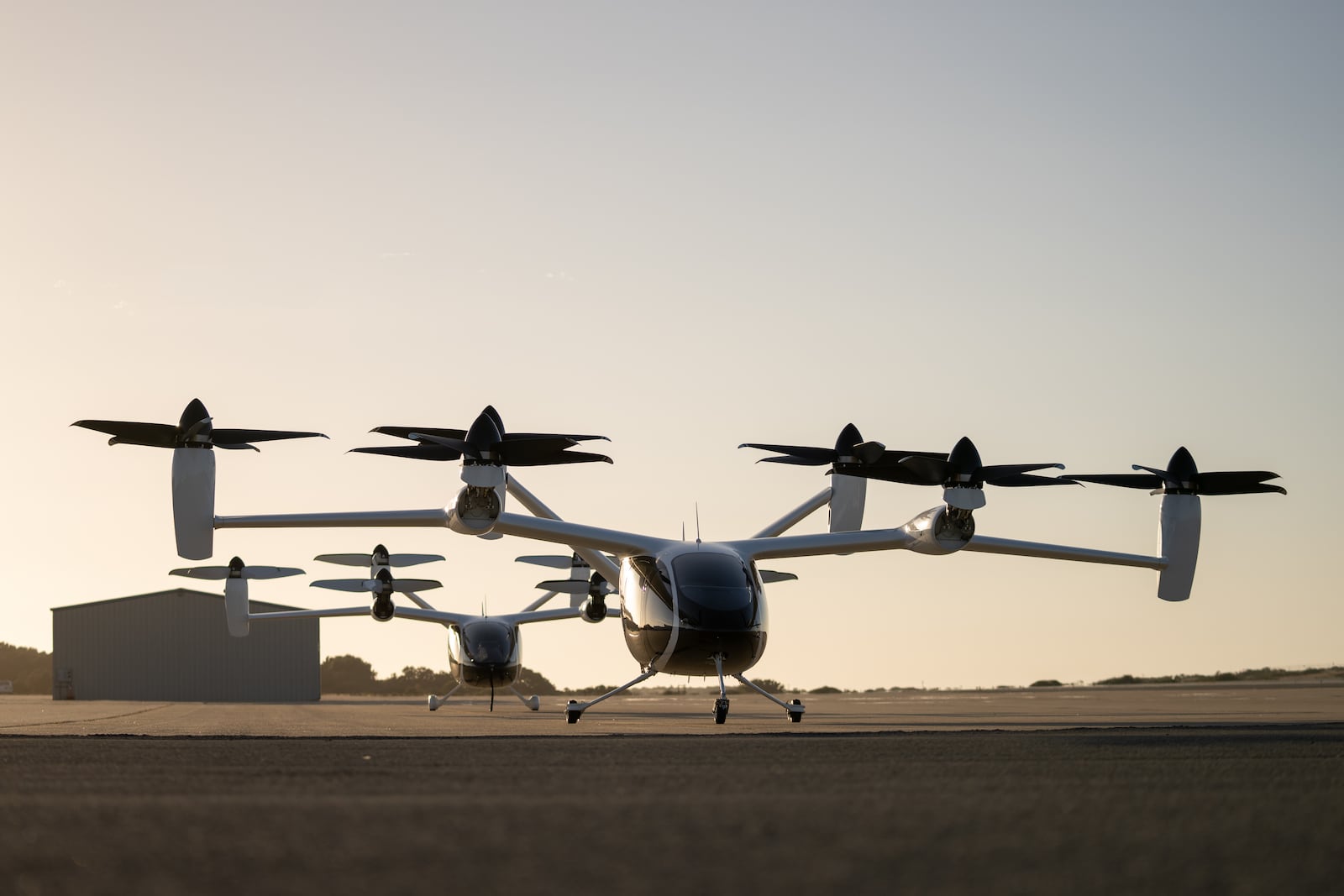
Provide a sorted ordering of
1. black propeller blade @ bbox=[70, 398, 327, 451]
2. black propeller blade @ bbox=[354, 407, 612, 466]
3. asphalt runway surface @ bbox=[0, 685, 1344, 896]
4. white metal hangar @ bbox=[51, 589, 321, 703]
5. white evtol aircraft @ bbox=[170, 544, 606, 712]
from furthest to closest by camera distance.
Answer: white metal hangar @ bbox=[51, 589, 321, 703] < white evtol aircraft @ bbox=[170, 544, 606, 712] < black propeller blade @ bbox=[70, 398, 327, 451] < black propeller blade @ bbox=[354, 407, 612, 466] < asphalt runway surface @ bbox=[0, 685, 1344, 896]

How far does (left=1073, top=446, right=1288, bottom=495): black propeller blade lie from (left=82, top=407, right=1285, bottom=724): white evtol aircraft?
0.02 m

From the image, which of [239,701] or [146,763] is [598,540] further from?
[239,701]

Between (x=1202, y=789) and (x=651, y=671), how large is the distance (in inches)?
594

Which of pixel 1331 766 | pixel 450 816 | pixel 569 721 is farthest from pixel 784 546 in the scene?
pixel 450 816

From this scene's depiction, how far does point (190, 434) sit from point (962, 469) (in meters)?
13.7

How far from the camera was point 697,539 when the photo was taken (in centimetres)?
2286

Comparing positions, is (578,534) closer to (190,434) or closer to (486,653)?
(190,434)

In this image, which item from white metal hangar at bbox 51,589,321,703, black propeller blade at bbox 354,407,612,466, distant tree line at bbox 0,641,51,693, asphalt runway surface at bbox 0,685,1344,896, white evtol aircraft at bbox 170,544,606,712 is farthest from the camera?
distant tree line at bbox 0,641,51,693

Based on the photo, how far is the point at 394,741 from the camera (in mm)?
11820

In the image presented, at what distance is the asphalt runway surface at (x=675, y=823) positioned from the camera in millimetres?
3658

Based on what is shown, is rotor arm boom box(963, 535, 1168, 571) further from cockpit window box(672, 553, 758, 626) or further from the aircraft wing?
cockpit window box(672, 553, 758, 626)

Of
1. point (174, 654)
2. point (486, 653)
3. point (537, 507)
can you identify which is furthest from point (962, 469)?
point (174, 654)

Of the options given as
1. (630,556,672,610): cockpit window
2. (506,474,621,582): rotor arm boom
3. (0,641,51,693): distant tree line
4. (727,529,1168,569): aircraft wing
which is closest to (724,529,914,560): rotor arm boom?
(727,529,1168,569): aircraft wing

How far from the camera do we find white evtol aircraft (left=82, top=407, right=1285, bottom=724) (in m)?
20.0
